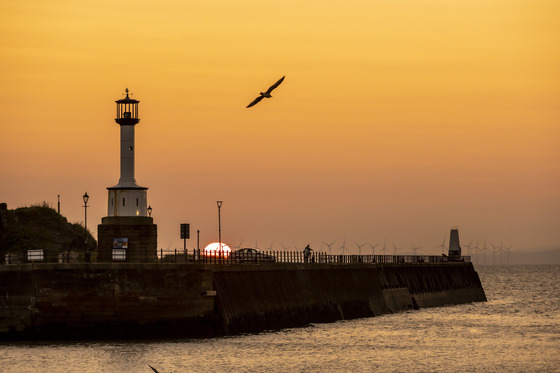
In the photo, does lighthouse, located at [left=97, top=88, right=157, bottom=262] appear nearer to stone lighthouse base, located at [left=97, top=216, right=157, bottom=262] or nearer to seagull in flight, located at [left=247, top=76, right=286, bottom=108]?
stone lighthouse base, located at [left=97, top=216, right=157, bottom=262]

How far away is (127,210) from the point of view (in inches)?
2953

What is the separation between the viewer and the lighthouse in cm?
7419

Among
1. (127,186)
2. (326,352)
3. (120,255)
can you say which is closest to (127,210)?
(127,186)

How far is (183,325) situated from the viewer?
59312 millimetres

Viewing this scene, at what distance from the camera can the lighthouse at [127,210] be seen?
243ft

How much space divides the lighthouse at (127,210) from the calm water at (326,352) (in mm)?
12146

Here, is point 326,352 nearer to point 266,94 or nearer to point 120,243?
point 266,94

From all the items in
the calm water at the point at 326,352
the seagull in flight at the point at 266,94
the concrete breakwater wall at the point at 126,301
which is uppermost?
the seagull in flight at the point at 266,94

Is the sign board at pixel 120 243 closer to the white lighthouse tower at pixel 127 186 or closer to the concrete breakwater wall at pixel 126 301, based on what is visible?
the white lighthouse tower at pixel 127 186

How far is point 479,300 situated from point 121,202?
56385 mm

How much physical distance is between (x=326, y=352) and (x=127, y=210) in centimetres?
2080

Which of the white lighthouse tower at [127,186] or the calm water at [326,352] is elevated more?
the white lighthouse tower at [127,186]

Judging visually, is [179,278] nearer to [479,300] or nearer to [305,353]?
[305,353]

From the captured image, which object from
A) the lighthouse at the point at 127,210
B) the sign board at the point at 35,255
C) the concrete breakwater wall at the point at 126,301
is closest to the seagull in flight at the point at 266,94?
the concrete breakwater wall at the point at 126,301
